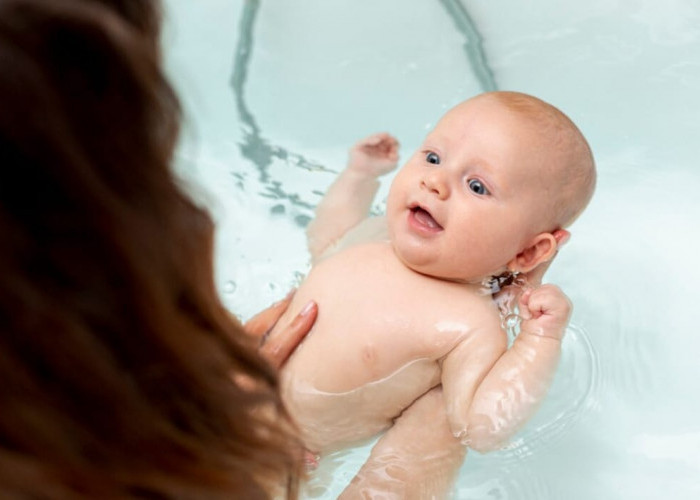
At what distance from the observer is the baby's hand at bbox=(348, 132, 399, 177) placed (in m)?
1.18

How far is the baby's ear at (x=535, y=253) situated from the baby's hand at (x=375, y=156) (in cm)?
25

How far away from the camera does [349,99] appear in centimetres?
144

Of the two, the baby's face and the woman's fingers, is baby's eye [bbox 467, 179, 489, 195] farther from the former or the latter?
the woman's fingers

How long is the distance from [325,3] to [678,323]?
70 centimetres

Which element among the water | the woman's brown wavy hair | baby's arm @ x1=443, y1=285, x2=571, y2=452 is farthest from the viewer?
the water

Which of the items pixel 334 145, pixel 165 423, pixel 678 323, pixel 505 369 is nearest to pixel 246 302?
pixel 334 145

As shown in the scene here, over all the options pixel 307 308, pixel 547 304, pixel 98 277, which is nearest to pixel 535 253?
pixel 547 304

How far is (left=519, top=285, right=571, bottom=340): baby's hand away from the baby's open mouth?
11cm

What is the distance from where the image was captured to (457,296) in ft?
3.21

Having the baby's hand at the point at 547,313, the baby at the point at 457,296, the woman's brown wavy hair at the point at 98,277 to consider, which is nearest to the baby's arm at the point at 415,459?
the baby at the point at 457,296

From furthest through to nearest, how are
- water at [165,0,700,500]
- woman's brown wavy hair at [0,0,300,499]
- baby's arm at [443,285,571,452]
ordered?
water at [165,0,700,500]
baby's arm at [443,285,571,452]
woman's brown wavy hair at [0,0,300,499]

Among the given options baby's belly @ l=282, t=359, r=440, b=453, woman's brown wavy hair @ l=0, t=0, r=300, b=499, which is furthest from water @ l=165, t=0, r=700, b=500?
woman's brown wavy hair @ l=0, t=0, r=300, b=499

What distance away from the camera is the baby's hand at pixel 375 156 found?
1.18 m

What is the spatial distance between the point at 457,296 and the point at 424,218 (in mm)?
81
